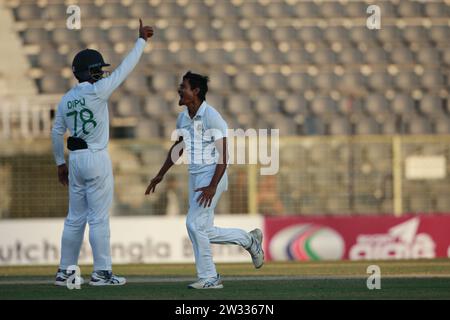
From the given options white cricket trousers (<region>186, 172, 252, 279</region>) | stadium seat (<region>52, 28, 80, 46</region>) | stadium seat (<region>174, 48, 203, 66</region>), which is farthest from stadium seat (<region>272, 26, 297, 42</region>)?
white cricket trousers (<region>186, 172, 252, 279</region>)

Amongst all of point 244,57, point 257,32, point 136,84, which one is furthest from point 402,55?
point 136,84

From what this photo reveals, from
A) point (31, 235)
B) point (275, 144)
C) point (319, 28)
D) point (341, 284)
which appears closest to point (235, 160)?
point (275, 144)

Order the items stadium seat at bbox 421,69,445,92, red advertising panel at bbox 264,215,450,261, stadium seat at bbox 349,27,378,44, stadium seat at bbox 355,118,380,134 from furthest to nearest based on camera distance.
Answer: stadium seat at bbox 349,27,378,44
stadium seat at bbox 421,69,445,92
stadium seat at bbox 355,118,380,134
red advertising panel at bbox 264,215,450,261

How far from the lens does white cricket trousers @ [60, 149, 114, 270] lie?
11.1 metres

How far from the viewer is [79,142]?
11.2 m

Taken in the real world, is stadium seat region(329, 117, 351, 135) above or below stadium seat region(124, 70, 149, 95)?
below

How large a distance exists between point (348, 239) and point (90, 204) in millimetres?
10969

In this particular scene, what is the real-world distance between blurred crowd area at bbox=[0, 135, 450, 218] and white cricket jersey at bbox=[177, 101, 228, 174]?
35.9 ft

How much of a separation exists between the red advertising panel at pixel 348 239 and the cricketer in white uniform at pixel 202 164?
1055 cm

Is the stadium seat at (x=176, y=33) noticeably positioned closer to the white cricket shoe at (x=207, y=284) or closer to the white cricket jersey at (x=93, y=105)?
the white cricket jersey at (x=93, y=105)

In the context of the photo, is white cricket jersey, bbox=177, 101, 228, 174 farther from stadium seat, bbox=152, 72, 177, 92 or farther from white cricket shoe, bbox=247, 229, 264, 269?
stadium seat, bbox=152, 72, 177, 92
